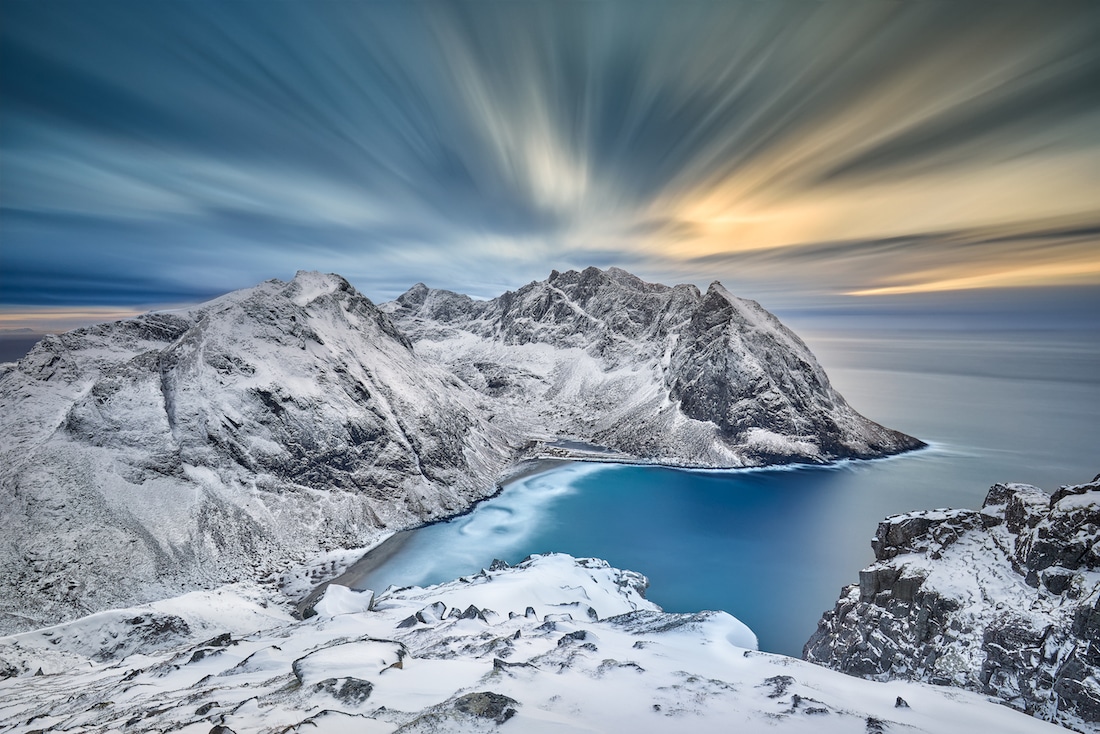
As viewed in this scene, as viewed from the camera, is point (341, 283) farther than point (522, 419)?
No

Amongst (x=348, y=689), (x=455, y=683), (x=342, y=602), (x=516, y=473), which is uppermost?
(x=348, y=689)

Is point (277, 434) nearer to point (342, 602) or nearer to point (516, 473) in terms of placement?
point (342, 602)

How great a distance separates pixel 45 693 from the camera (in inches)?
880

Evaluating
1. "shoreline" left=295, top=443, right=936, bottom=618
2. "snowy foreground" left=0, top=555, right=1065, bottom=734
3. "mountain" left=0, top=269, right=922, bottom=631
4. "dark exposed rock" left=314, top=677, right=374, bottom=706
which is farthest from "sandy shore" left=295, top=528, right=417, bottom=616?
"dark exposed rock" left=314, top=677, right=374, bottom=706

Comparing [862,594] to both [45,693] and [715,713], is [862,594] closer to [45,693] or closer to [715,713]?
[715,713]

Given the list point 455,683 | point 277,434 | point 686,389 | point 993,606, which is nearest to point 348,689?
point 455,683

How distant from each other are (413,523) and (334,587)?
91.9 ft

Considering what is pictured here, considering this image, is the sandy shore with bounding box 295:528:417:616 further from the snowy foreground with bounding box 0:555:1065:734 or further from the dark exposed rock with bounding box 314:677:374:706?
the dark exposed rock with bounding box 314:677:374:706

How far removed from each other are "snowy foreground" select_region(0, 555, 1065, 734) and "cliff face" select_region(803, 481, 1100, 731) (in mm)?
2860

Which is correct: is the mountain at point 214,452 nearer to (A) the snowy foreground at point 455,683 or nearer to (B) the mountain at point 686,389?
(A) the snowy foreground at point 455,683

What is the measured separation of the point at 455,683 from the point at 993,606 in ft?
74.0

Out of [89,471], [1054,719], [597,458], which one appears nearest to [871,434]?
[597,458]

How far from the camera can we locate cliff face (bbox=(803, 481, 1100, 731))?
597 inches

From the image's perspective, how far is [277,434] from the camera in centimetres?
6112
